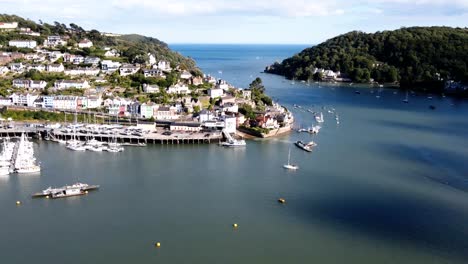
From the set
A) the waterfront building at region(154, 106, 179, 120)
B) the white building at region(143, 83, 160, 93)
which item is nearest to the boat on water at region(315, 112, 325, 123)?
the waterfront building at region(154, 106, 179, 120)

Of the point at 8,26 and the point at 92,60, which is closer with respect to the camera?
the point at 92,60

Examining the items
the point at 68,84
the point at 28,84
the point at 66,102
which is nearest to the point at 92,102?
the point at 66,102

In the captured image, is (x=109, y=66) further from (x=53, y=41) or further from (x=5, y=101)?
(x=5, y=101)

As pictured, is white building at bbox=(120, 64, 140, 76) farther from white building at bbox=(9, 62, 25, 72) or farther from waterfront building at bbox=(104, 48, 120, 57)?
white building at bbox=(9, 62, 25, 72)

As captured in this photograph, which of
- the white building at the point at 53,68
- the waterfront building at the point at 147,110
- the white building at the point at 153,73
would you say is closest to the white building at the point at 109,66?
the white building at the point at 153,73

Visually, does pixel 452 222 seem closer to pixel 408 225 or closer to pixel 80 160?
pixel 408 225
